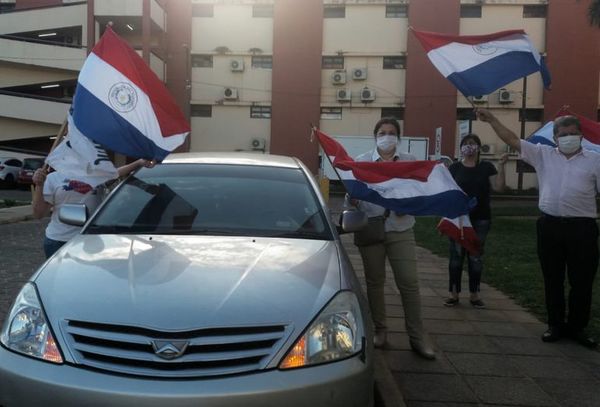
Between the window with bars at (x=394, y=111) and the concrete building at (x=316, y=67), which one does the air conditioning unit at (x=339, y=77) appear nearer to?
the concrete building at (x=316, y=67)

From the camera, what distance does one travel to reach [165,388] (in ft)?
7.68

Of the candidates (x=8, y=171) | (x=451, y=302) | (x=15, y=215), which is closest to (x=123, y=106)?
(x=451, y=302)

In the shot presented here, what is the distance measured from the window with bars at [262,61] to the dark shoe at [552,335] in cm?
2883

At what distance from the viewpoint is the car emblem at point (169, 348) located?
2422 mm

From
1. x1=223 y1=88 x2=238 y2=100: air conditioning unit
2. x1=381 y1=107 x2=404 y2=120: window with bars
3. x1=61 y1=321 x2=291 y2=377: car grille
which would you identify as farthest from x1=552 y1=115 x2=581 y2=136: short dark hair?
x1=223 y1=88 x2=238 y2=100: air conditioning unit

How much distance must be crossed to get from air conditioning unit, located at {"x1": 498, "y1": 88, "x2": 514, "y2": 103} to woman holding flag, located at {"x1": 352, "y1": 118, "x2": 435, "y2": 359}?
28518mm

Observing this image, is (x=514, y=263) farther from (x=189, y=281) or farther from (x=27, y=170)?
(x=27, y=170)

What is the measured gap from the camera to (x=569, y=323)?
5023mm

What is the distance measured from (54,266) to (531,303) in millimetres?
5270

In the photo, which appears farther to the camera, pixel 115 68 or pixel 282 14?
pixel 282 14

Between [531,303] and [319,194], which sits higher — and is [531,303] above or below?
below

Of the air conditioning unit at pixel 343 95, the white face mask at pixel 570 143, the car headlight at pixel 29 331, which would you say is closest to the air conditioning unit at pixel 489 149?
the air conditioning unit at pixel 343 95

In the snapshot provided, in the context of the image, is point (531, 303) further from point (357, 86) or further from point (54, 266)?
point (357, 86)

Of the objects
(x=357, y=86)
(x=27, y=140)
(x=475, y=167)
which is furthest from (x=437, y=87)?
(x=475, y=167)
